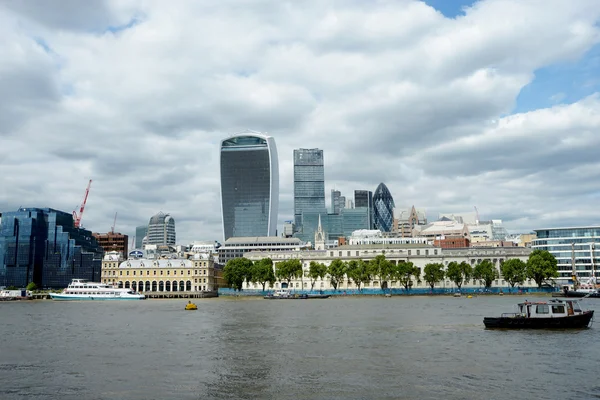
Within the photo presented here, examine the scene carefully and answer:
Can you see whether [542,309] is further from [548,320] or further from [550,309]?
[548,320]

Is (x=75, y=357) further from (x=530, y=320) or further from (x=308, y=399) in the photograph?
(x=530, y=320)

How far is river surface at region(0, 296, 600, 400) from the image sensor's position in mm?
43312

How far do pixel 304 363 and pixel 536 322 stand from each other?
4198 centimetres

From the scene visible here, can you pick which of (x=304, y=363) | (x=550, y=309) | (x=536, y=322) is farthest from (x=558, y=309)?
(x=304, y=363)

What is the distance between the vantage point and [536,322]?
268 feet

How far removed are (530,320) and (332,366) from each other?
133ft

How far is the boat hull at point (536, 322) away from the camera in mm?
81188

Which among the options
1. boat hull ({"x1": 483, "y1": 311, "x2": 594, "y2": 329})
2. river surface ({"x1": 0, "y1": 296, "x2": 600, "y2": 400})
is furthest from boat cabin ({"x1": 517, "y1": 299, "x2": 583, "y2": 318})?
river surface ({"x1": 0, "y1": 296, "x2": 600, "y2": 400})

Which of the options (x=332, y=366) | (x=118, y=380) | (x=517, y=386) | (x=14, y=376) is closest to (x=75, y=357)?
(x=14, y=376)

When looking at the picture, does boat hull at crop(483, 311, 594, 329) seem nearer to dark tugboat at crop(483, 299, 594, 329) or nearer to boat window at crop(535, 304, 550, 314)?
dark tugboat at crop(483, 299, 594, 329)

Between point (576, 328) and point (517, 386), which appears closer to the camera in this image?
point (517, 386)

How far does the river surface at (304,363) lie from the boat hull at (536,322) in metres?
2.92

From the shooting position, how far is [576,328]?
267 ft

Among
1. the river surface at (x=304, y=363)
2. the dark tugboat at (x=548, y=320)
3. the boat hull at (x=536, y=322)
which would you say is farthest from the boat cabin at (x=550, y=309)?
the river surface at (x=304, y=363)
